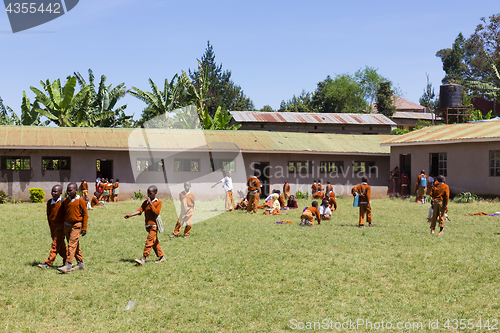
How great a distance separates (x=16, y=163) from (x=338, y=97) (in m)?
47.1

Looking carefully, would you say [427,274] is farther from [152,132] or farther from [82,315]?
[152,132]

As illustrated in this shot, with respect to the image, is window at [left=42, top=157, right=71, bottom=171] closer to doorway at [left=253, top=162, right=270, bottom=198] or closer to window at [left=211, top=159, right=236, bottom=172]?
window at [left=211, top=159, right=236, bottom=172]

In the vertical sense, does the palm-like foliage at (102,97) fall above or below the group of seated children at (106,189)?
above

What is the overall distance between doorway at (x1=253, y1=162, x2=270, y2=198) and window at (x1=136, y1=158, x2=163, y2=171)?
5.80 meters

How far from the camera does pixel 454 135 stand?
82.1 feet

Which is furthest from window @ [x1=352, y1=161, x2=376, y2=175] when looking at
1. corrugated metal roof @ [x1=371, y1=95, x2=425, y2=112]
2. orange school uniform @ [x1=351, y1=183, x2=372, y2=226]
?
corrugated metal roof @ [x1=371, y1=95, x2=425, y2=112]

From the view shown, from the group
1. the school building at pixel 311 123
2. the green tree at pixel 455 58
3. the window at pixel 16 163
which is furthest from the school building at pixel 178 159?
the green tree at pixel 455 58

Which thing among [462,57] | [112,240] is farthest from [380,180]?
[462,57]

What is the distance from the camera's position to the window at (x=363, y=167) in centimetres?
2984

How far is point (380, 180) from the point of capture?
30266 millimetres

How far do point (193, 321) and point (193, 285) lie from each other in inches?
68.1

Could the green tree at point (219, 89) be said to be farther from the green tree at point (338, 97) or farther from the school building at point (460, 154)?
the school building at point (460, 154)

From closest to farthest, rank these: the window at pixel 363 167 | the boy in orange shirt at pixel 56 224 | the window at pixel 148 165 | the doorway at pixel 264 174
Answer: the boy in orange shirt at pixel 56 224, the window at pixel 148 165, the doorway at pixel 264 174, the window at pixel 363 167

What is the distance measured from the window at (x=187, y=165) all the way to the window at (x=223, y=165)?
98 cm
